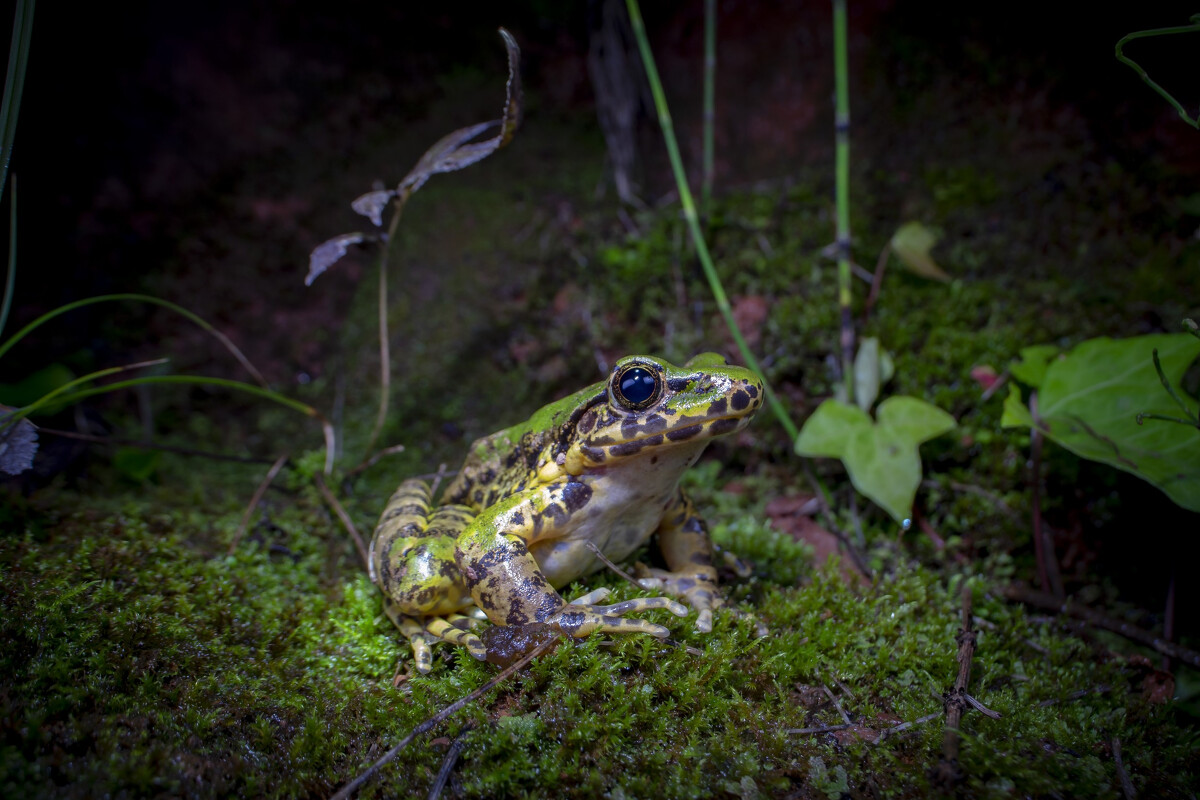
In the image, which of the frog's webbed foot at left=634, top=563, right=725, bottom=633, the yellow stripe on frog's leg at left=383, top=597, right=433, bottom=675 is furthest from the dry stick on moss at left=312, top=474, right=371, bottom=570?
the frog's webbed foot at left=634, top=563, right=725, bottom=633

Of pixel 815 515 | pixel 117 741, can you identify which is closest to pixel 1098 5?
pixel 815 515

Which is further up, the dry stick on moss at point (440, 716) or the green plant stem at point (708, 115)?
the green plant stem at point (708, 115)

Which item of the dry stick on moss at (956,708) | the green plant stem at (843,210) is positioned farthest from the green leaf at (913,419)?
the dry stick on moss at (956,708)

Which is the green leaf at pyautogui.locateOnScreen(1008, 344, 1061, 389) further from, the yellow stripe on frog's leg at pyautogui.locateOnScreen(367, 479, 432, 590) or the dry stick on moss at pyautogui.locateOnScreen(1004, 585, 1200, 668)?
the yellow stripe on frog's leg at pyautogui.locateOnScreen(367, 479, 432, 590)

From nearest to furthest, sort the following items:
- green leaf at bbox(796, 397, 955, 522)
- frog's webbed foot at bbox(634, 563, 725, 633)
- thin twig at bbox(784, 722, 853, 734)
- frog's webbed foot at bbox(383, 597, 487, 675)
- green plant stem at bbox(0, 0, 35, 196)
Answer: thin twig at bbox(784, 722, 853, 734), green plant stem at bbox(0, 0, 35, 196), frog's webbed foot at bbox(383, 597, 487, 675), frog's webbed foot at bbox(634, 563, 725, 633), green leaf at bbox(796, 397, 955, 522)

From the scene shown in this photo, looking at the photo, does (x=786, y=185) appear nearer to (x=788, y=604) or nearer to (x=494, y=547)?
(x=788, y=604)

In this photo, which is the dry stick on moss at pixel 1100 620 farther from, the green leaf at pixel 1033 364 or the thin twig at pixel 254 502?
the thin twig at pixel 254 502
